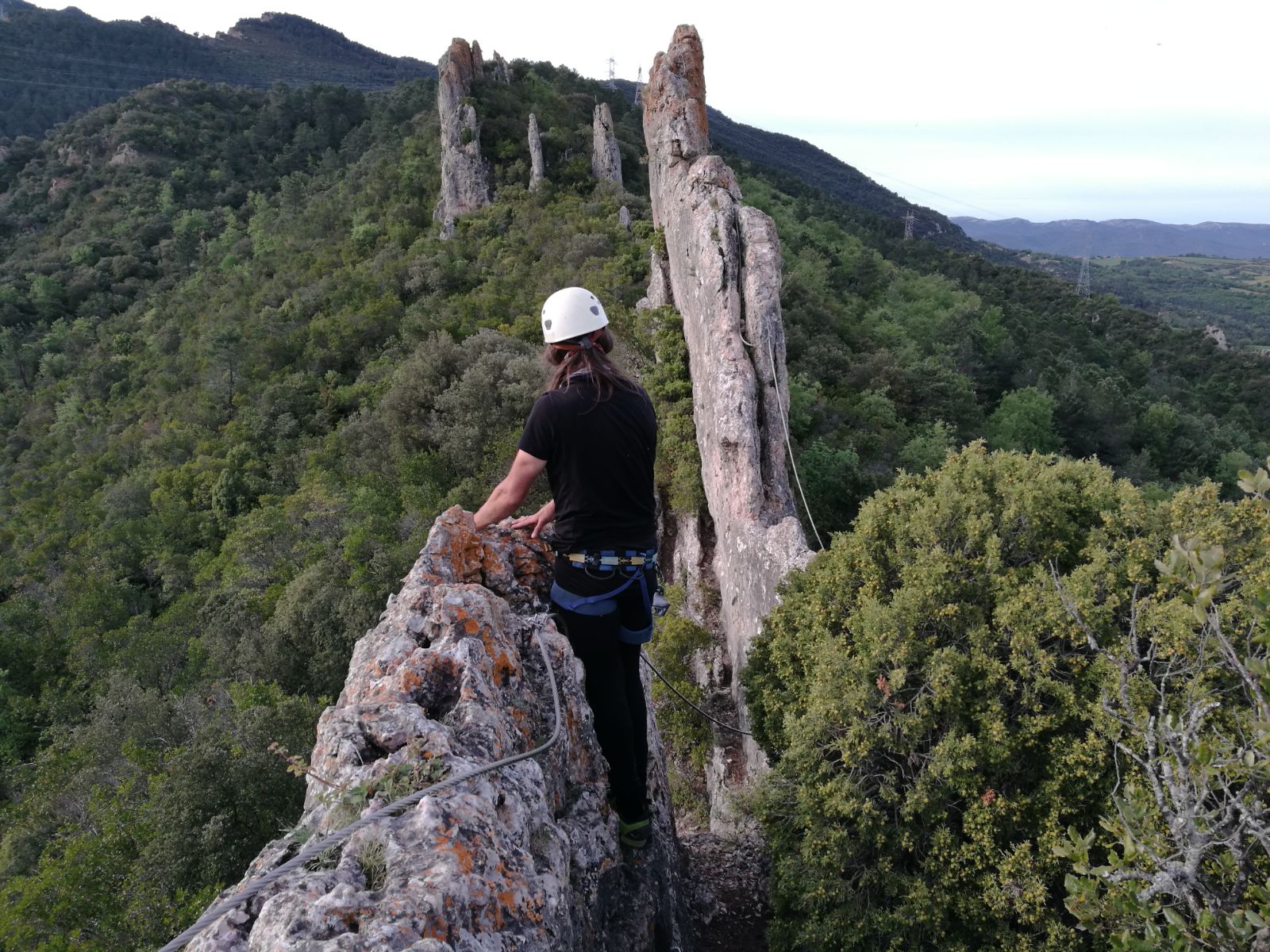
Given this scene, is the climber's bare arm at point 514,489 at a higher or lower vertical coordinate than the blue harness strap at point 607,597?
higher

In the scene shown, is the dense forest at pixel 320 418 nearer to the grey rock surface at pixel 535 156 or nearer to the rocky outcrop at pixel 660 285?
the rocky outcrop at pixel 660 285

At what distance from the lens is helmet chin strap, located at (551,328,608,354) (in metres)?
→ 4.76

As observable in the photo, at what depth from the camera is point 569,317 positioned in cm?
469

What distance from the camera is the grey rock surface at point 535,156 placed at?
4662cm

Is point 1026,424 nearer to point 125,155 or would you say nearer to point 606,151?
point 606,151

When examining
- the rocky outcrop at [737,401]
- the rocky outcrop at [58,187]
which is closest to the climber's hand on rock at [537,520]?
the rocky outcrop at [737,401]

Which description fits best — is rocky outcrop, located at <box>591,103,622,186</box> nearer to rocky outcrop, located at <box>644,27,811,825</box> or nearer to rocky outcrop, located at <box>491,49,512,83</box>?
rocky outcrop, located at <box>491,49,512,83</box>

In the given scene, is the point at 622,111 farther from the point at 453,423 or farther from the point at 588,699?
the point at 588,699

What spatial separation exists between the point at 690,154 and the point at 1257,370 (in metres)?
67.3

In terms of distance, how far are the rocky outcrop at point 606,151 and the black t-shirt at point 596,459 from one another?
45.8m

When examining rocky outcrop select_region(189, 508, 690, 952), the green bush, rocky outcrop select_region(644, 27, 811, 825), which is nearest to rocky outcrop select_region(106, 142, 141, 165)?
rocky outcrop select_region(644, 27, 811, 825)

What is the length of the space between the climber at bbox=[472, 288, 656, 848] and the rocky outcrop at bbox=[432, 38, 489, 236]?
46.2 metres

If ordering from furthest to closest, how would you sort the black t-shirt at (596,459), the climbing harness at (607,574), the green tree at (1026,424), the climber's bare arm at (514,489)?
1. the green tree at (1026,424)
2. the climbing harness at (607,574)
3. the climber's bare arm at (514,489)
4. the black t-shirt at (596,459)

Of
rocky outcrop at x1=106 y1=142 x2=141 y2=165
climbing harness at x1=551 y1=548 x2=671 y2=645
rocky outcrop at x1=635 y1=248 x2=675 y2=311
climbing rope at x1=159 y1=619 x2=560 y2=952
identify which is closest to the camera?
climbing rope at x1=159 y1=619 x2=560 y2=952
